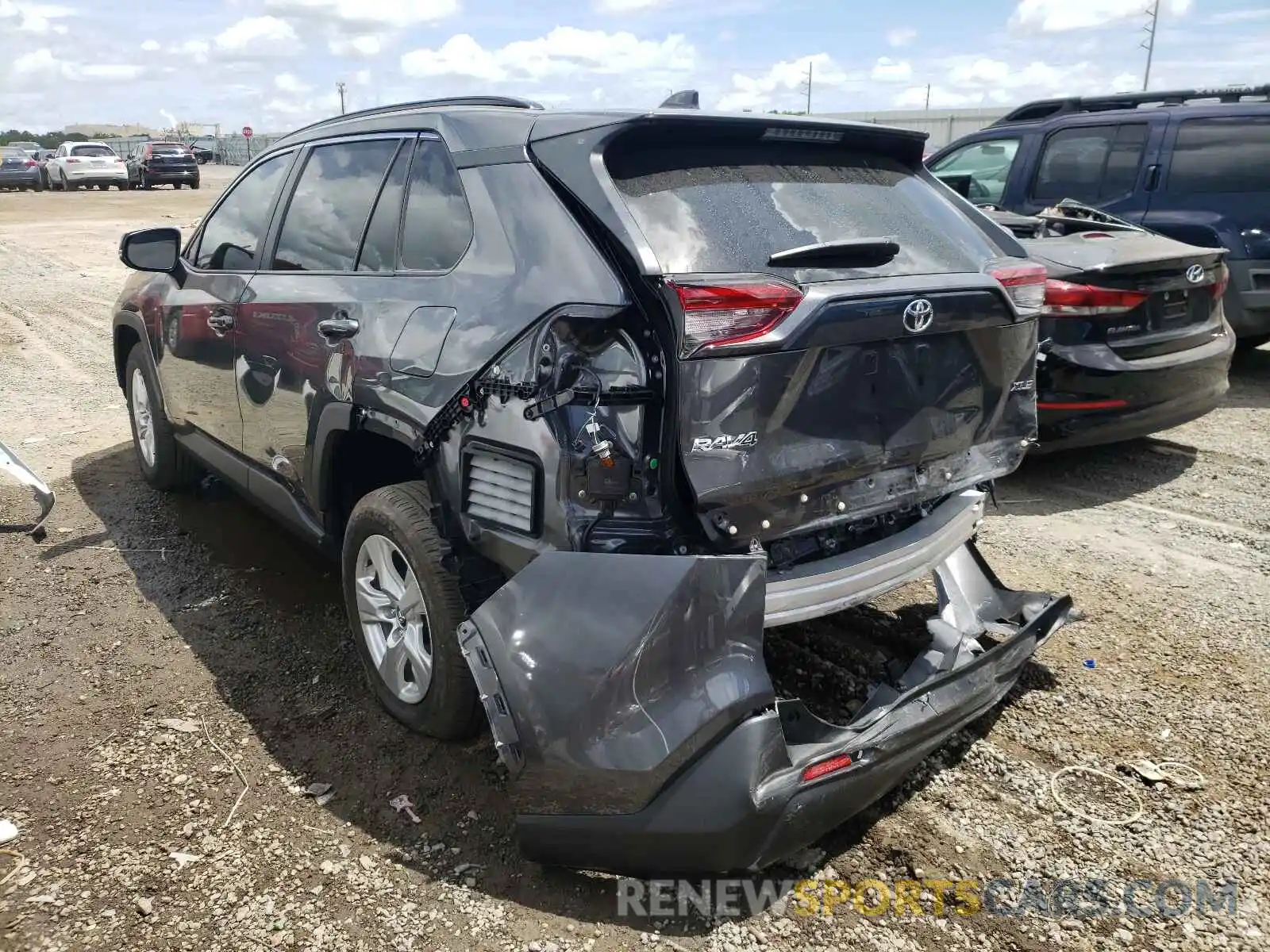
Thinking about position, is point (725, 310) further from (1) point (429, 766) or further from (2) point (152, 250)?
(2) point (152, 250)

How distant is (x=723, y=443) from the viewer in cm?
235

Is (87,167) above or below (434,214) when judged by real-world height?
above

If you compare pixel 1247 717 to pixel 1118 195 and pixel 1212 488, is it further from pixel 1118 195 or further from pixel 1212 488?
pixel 1118 195

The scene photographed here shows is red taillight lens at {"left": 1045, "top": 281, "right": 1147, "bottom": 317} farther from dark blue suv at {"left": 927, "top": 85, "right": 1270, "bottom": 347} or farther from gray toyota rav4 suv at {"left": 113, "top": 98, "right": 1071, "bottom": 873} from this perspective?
dark blue suv at {"left": 927, "top": 85, "right": 1270, "bottom": 347}

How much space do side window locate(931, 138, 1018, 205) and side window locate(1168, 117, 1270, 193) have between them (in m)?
1.24

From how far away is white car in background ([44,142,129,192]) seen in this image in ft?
110

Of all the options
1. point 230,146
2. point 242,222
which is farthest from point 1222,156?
point 230,146

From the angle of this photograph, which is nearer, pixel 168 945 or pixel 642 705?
pixel 642 705

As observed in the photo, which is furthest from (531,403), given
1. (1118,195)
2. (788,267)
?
(1118,195)

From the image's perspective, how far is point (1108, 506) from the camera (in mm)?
5219

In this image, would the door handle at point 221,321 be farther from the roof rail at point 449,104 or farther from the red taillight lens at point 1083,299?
the red taillight lens at point 1083,299

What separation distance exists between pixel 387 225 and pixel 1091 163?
256 inches

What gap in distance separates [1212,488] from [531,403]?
15.1 ft

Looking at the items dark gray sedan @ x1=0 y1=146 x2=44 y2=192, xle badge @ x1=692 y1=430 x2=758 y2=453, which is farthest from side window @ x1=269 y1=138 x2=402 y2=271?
dark gray sedan @ x1=0 y1=146 x2=44 y2=192
